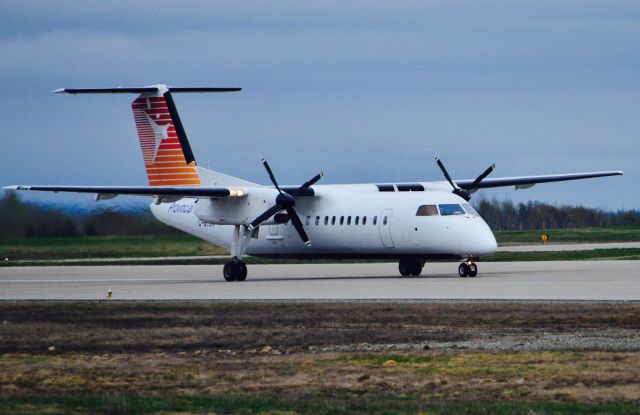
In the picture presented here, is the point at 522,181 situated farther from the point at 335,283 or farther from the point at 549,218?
the point at 549,218

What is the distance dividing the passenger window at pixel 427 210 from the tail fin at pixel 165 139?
9.97 meters

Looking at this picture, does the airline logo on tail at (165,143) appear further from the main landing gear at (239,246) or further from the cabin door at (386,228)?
the cabin door at (386,228)

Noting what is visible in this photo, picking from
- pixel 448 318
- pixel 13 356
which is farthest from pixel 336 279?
pixel 13 356

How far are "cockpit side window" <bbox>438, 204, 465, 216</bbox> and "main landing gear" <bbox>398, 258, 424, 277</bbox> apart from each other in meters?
2.50

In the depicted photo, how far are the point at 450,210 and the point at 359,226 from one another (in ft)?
12.3

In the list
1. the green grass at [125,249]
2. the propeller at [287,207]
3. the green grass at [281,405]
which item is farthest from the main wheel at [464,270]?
the green grass at [281,405]

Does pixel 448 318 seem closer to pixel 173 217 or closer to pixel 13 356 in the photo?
pixel 13 356

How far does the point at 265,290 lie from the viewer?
3541 centimetres

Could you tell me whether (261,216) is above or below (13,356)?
above

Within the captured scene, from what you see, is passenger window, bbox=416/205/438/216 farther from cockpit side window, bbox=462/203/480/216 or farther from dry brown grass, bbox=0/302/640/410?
dry brown grass, bbox=0/302/640/410

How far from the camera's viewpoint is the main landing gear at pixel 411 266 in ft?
139

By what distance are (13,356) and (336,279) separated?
22.9 m

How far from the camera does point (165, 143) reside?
47094 mm

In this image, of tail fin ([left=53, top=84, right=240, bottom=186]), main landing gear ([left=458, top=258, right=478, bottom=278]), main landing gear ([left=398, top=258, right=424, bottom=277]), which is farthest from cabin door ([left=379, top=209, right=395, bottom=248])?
tail fin ([left=53, top=84, right=240, bottom=186])
